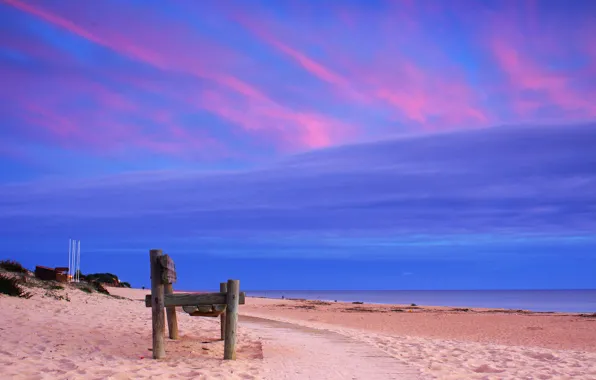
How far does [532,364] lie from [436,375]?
359 cm

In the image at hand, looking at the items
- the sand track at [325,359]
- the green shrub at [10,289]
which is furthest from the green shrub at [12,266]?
the sand track at [325,359]

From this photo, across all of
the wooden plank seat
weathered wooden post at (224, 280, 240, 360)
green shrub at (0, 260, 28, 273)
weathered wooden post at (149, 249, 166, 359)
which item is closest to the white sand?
weathered wooden post at (224, 280, 240, 360)

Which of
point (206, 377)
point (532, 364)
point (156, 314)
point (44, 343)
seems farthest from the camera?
point (532, 364)

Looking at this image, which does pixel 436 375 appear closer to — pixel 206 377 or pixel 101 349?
pixel 206 377

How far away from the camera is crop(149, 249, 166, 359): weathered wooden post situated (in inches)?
424

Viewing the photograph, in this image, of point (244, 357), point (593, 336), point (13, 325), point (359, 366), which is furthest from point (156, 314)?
point (593, 336)

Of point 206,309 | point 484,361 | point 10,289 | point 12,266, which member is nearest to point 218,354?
point 206,309

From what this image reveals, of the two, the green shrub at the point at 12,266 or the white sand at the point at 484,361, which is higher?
the green shrub at the point at 12,266

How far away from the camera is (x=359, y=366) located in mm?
11273

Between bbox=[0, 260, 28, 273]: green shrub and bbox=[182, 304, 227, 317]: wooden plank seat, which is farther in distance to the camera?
bbox=[0, 260, 28, 273]: green shrub

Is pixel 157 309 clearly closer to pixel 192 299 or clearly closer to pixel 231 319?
pixel 192 299

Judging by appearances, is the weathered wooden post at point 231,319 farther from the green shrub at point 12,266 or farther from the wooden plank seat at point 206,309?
the green shrub at point 12,266

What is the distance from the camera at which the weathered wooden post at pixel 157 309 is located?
10758 millimetres

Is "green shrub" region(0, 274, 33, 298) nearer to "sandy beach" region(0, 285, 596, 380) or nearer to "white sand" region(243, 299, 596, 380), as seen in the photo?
"sandy beach" region(0, 285, 596, 380)
